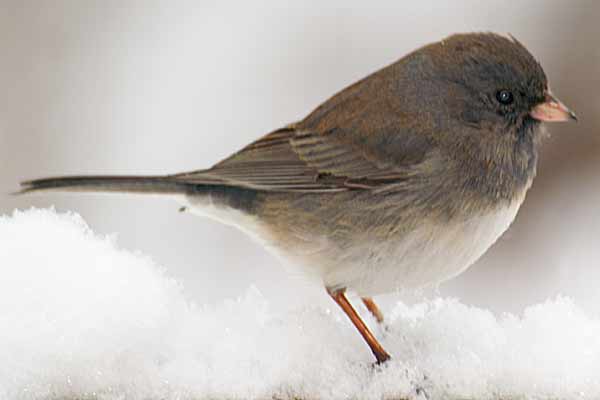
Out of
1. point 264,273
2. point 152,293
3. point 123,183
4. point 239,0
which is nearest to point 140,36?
point 239,0

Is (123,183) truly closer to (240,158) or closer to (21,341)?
(240,158)

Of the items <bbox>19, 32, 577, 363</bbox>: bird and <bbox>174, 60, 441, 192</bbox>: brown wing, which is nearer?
<bbox>19, 32, 577, 363</bbox>: bird

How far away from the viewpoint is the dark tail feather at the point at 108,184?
89.7 inches

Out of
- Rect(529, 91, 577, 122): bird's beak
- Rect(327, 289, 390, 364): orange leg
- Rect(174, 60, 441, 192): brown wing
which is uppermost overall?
Rect(174, 60, 441, 192): brown wing

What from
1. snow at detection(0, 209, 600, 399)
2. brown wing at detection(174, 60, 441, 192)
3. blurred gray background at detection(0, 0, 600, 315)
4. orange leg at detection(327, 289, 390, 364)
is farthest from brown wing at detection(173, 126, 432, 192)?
blurred gray background at detection(0, 0, 600, 315)

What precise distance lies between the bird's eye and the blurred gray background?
2117 mm

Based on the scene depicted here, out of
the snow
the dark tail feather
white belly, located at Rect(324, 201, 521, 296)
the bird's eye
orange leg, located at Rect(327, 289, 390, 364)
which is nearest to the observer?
the snow

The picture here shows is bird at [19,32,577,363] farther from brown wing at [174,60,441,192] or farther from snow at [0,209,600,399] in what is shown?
snow at [0,209,600,399]

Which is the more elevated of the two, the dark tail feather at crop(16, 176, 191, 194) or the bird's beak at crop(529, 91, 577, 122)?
the dark tail feather at crop(16, 176, 191, 194)

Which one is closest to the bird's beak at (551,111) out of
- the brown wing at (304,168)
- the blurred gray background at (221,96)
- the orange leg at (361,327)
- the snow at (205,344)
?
the brown wing at (304,168)

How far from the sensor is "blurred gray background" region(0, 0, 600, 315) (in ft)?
15.9

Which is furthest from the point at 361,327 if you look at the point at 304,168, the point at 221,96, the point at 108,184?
the point at 221,96

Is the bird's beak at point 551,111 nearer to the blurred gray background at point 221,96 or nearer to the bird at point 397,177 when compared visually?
the bird at point 397,177

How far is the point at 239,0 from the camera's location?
20.0ft
